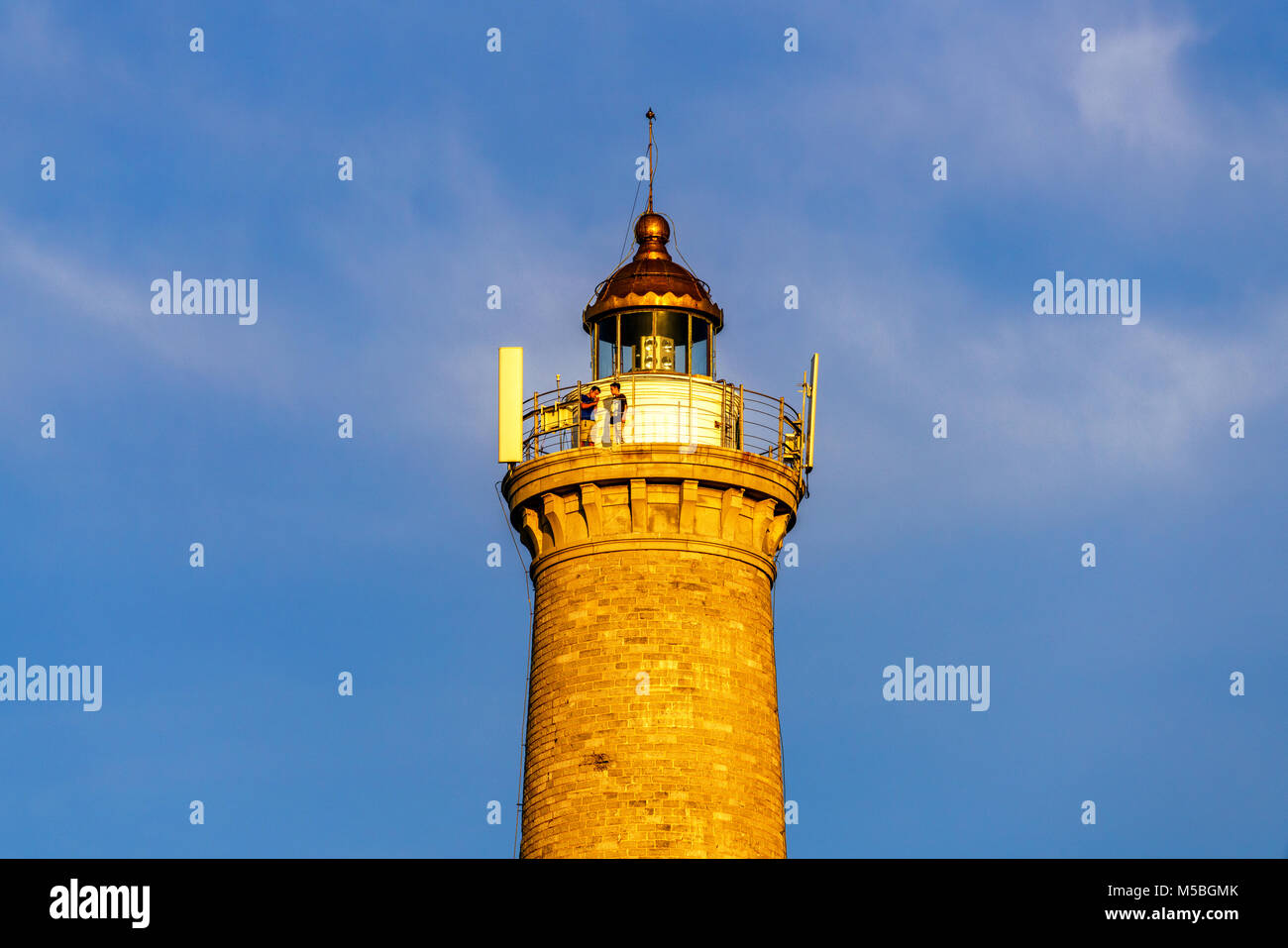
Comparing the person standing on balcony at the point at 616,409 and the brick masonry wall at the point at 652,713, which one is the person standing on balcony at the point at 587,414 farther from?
the brick masonry wall at the point at 652,713

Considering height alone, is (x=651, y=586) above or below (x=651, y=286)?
below

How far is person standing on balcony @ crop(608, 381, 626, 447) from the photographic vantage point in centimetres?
5494

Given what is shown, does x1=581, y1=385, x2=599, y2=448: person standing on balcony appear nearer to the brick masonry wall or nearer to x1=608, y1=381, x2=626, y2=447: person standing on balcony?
x1=608, y1=381, x2=626, y2=447: person standing on balcony

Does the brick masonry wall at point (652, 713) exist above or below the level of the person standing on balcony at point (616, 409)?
below

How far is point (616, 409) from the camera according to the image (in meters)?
55.1

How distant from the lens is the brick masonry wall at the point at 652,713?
51812mm

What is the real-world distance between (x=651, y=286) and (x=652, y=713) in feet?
29.8

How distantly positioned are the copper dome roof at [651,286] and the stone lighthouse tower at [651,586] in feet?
0.17

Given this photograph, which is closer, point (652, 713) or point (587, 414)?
point (652, 713)

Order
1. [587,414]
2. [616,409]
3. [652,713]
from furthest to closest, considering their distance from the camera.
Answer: [616,409] → [587,414] → [652,713]

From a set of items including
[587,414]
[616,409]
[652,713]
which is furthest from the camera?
[616,409]

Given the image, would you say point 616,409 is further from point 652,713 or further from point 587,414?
point 652,713

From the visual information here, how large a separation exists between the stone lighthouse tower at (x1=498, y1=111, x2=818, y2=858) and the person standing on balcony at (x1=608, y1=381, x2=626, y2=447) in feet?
0.14

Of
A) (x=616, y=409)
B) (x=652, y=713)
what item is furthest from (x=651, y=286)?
(x=652, y=713)
